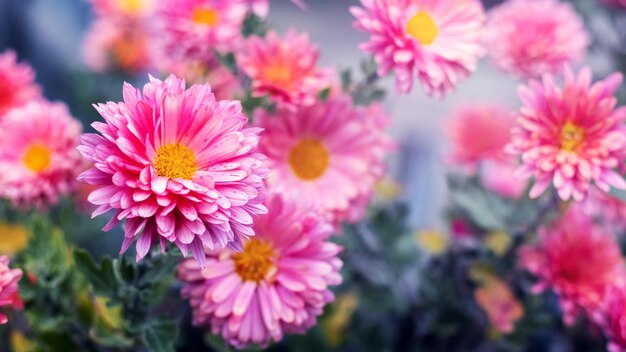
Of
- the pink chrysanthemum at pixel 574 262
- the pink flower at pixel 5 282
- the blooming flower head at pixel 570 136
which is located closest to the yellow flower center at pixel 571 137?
the blooming flower head at pixel 570 136

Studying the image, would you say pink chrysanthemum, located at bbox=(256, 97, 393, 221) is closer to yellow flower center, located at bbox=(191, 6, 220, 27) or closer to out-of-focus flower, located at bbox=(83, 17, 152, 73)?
yellow flower center, located at bbox=(191, 6, 220, 27)

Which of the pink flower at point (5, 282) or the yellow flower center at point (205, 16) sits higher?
the yellow flower center at point (205, 16)

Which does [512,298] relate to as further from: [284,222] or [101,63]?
[101,63]

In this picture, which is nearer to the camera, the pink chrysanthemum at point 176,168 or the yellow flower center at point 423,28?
the pink chrysanthemum at point 176,168

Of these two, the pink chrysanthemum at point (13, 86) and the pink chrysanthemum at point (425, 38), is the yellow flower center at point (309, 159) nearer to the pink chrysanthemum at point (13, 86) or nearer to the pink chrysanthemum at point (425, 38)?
the pink chrysanthemum at point (425, 38)

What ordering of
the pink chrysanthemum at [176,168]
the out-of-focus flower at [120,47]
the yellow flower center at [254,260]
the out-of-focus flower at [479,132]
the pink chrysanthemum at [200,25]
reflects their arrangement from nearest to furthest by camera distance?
the pink chrysanthemum at [176,168] < the yellow flower center at [254,260] < the pink chrysanthemum at [200,25] < the out-of-focus flower at [479,132] < the out-of-focus flower at [120,47]


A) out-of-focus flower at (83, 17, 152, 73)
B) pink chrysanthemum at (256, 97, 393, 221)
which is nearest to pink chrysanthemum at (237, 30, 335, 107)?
pink chrysanthemum at (256, 97, 393, 221)
